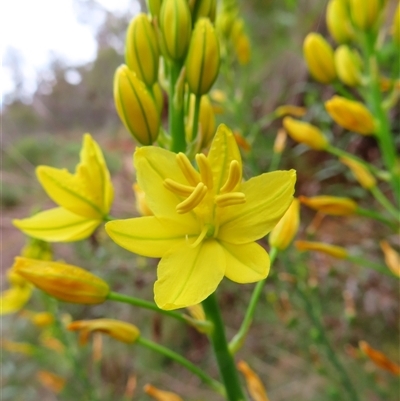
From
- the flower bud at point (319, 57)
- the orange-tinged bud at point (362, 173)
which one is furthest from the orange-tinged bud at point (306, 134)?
the flower bud at point (319, 57)

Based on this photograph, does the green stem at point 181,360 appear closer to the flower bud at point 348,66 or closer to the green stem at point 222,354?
the green stem at point 222,354

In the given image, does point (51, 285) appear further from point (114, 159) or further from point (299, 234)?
point (114, 159)

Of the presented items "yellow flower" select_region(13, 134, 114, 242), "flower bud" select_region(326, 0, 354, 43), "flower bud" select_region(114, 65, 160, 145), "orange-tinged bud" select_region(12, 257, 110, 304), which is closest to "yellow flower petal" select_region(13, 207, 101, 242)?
"yellow flower" select_region(13, 134, 114, 242)

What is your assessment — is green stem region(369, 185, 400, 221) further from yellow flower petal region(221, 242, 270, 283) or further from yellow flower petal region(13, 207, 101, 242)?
yellow flower petal region(13, 207, 101, 242)

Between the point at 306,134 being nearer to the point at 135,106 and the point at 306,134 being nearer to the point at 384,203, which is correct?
the point at 384,203

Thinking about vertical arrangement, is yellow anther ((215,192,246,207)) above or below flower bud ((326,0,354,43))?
above

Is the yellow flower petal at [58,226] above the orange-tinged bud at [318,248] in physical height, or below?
above
